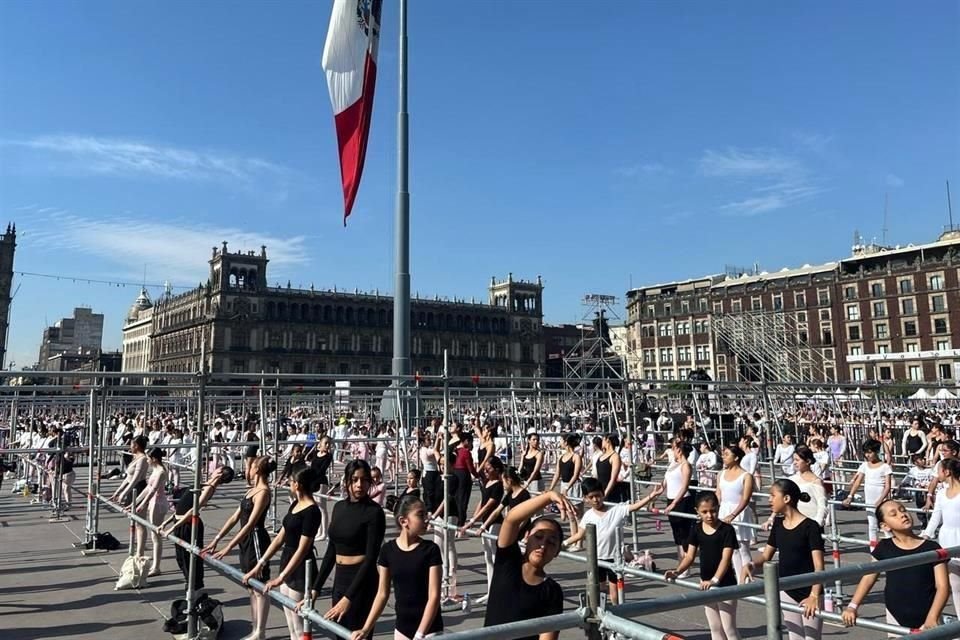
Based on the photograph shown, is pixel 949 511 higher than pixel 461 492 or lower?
higher

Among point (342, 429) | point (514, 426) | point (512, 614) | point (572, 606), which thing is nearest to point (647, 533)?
point (572, 606)

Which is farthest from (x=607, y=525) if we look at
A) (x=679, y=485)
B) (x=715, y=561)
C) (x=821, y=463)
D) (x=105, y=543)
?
(x=105, y=543)

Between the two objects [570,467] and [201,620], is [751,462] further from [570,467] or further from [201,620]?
[201,620]

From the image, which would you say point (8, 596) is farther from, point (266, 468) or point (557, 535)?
point (557, 535)

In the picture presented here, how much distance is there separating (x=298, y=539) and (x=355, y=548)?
0.90m

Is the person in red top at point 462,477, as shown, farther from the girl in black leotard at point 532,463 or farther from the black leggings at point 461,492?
the girl in black leotard at point 532,463

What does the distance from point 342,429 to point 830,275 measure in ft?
223

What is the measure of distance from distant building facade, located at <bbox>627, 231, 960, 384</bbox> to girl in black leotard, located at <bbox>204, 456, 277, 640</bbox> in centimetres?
6146

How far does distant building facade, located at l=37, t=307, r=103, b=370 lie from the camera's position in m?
154

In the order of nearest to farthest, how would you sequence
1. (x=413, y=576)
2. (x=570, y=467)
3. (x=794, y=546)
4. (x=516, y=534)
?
(x=516, y=534)
(x=413, y=576)
(x=794, y=546)
(x=570, y=467)

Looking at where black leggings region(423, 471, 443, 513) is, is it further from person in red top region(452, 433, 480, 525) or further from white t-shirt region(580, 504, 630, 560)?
white t-shirt region(580, 504, 630, 560)

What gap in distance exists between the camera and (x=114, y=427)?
1029 inches

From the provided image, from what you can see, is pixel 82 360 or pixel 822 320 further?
pixel 82 360

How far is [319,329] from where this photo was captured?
10312 centimetres
